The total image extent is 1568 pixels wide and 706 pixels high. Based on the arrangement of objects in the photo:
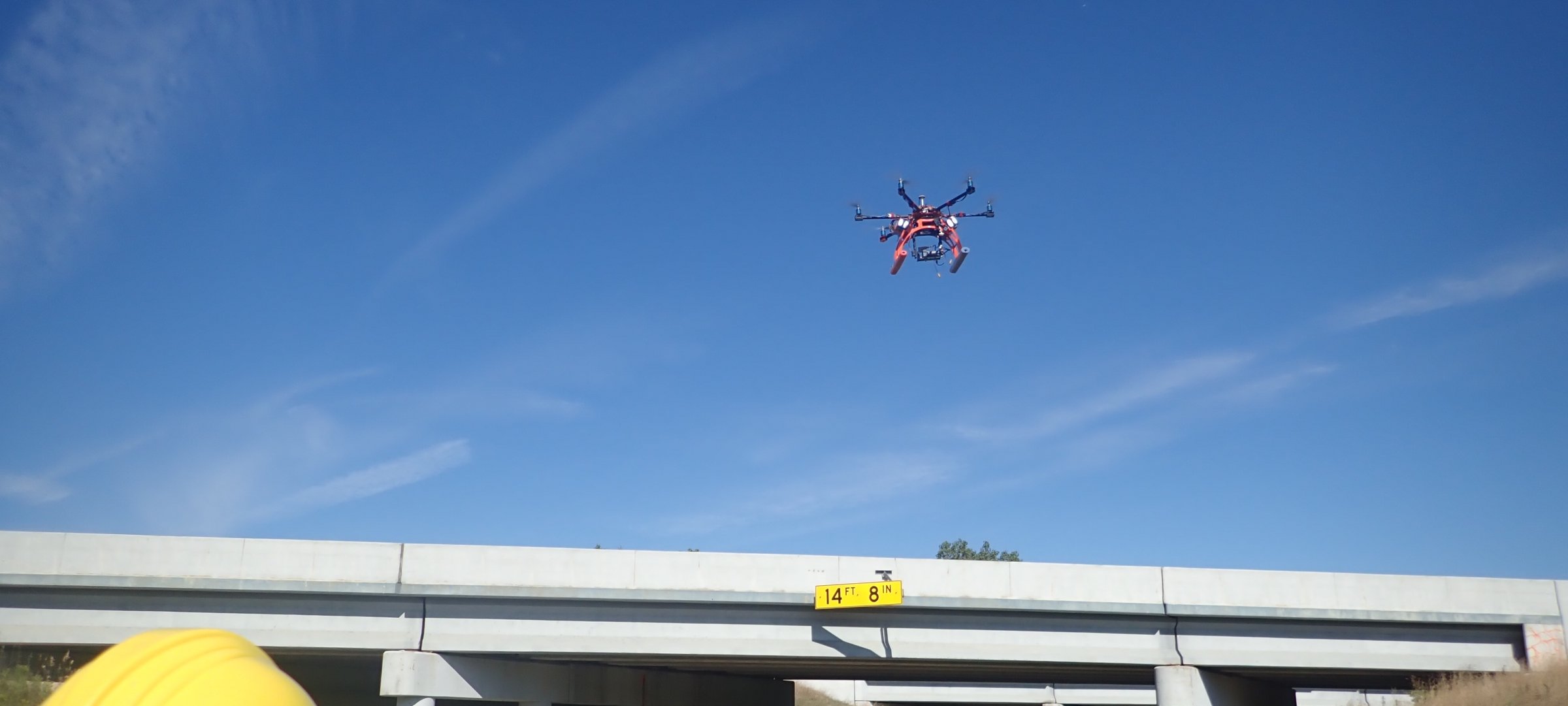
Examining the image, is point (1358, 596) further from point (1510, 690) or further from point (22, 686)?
point (22, 686)

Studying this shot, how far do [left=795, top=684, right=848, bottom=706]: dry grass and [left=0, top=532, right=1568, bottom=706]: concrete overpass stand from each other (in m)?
32.9

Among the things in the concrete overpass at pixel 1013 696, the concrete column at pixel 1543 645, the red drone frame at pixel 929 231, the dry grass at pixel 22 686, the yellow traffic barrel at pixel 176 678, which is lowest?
the yellow traffic barrel at pixel 176 678

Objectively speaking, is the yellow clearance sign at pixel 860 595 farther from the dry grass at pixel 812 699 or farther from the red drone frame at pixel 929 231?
the dry grass at pixel 812 699

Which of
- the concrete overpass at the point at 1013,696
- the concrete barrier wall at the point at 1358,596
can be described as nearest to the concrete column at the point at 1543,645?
the concrete barrier wall at the point at 1358,596

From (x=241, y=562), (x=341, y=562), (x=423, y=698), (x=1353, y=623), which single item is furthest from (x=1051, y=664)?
(x=241, y=562)

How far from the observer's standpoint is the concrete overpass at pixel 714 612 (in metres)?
22.4

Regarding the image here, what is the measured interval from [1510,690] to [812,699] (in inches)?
1600

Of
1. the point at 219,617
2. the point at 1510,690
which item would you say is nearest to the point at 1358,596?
the point at 1510,690

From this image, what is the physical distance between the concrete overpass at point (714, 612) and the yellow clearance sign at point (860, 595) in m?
0.37

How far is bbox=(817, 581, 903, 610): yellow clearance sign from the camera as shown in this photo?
76.7ft

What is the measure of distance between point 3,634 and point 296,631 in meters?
5.13

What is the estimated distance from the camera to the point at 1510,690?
2200 centimetres

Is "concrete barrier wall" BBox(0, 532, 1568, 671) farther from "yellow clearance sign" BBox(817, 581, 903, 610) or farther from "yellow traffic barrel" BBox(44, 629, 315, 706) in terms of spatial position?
"yellow traffic barrel" BBox(44, 629, 315, 706)

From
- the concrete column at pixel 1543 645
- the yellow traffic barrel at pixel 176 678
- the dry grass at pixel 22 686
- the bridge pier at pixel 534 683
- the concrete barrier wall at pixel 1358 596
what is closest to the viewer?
the yellow traffic barrel at pixel 176 678
